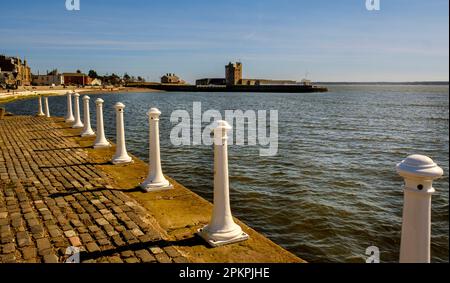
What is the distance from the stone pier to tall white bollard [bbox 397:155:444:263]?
152cm

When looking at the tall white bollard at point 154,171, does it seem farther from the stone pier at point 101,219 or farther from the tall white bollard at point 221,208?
Result: the tall white bollard at point 221,208

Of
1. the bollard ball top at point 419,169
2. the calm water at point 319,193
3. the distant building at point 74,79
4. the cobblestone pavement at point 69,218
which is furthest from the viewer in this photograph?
the distant building at point 74,79

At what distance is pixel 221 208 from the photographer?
4.61 m

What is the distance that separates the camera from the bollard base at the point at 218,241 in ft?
14.6

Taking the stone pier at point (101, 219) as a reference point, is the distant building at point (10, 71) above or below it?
above

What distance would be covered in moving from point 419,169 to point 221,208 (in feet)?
8.19

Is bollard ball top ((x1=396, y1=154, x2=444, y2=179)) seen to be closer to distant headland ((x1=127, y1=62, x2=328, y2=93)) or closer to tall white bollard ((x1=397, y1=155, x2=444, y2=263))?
tall white bollard ((x1=397, y1=155, x2=444, y2=263))

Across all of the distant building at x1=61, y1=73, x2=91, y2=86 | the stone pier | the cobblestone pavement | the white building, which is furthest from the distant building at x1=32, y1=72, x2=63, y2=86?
the stone pier

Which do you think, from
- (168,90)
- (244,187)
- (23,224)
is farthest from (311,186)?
(168,90)

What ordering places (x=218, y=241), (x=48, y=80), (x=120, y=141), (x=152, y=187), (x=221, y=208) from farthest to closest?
(x=48, y=80)
(x=120, y=141)
(x=152, y=187)
(x=221, y=208)
(x=218, y=241)

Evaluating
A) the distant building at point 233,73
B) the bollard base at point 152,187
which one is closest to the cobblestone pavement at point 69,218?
the bollard base at point 152,187

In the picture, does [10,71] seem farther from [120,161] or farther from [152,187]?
[152,187]

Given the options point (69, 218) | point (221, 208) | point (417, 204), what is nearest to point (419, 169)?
point (417, 204)

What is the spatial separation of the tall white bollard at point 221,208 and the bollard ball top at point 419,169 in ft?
7.12
